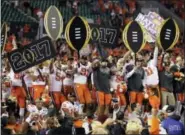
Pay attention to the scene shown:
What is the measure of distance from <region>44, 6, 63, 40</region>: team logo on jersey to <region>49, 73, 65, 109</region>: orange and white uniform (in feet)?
3.82

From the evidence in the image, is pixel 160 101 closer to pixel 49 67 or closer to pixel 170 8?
pixel 49 67

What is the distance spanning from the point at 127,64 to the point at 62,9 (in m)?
15.6

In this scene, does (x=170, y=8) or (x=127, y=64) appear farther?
(x=170, y=8)

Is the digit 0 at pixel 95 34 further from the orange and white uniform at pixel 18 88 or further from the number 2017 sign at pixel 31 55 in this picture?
the orange and white uniform at pixel 18 88

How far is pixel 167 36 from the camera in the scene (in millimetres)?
17031

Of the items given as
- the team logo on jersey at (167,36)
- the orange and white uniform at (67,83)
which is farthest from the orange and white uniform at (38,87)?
the team logo on jersey at (167,36)

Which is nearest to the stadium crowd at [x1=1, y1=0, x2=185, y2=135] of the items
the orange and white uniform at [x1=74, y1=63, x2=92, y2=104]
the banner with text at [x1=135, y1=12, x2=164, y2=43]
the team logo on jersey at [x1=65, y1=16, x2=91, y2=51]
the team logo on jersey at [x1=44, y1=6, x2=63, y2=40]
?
the orange and white uniform at [x1=74, y1=63, x2=92, y2=104]

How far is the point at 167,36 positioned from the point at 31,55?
3.22 meters

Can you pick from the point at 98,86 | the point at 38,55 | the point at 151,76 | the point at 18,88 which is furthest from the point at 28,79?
the point at 151,76

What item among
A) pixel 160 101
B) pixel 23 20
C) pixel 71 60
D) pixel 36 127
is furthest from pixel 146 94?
pixel 23 20

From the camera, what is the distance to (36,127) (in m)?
11.8

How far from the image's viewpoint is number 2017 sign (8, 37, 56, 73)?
51.7 feet

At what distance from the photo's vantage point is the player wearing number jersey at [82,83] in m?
15.8

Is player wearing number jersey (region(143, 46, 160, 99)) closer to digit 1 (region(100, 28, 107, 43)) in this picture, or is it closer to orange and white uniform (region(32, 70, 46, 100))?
digit 1 (region(100, 28, 107, 43))
